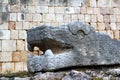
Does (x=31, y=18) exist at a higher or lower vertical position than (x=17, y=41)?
higher

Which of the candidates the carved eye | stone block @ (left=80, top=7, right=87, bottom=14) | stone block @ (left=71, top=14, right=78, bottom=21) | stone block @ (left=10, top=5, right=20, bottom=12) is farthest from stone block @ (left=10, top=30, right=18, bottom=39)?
the carved eye

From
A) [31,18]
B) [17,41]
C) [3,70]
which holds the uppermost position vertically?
[31,18]

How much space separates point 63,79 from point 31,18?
25.2ft

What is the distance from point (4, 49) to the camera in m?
12.6

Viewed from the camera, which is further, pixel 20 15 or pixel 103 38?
pixel 20 15

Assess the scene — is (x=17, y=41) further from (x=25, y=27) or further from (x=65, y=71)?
(x=65, y=71)

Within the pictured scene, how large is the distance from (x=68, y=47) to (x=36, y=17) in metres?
7.05

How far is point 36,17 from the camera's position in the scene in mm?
13000

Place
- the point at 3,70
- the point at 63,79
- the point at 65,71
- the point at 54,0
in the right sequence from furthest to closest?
the point at 54,0 → the point at 3,70 → the point at 65,71 → the point at 63,79

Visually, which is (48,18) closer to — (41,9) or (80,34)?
(41,9)

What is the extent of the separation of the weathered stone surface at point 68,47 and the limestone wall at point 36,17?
21.4 feet

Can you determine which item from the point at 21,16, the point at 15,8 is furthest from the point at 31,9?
the point at 15,8

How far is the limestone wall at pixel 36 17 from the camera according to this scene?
12.7 m

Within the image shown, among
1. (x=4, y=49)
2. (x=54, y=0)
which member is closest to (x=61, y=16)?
(x=54, y=0)
